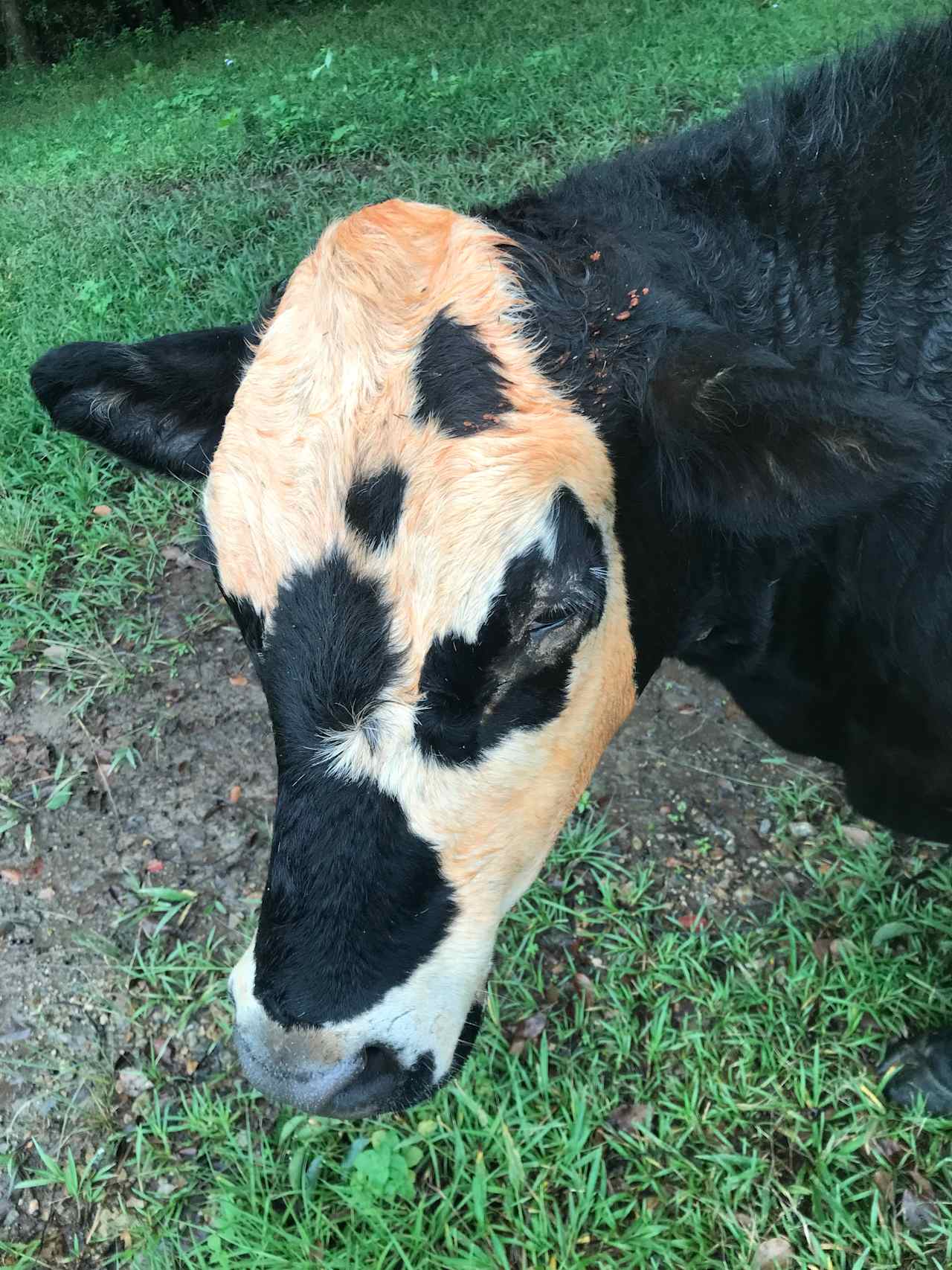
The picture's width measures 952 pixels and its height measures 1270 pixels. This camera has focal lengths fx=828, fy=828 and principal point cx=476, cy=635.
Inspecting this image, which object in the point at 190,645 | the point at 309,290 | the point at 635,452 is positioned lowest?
the point at 190,645

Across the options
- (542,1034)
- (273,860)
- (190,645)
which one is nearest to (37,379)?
(273,860)

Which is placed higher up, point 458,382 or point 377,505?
point 458,382

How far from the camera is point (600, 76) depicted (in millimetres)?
6949

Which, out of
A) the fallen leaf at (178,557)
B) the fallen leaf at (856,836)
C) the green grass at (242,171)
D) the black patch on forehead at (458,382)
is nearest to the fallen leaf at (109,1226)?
the green grass at (242,171)

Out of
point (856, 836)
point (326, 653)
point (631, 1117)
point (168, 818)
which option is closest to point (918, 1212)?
point (631, 1117)

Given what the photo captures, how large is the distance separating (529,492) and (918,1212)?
85.4 inches

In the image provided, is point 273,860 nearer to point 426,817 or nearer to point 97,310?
point 426,817

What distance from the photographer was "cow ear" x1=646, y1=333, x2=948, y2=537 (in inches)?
55.9

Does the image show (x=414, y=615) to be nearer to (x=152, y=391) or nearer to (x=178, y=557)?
(x=152, y=391)

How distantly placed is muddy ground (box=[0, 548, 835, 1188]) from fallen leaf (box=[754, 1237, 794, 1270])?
0.95 metres

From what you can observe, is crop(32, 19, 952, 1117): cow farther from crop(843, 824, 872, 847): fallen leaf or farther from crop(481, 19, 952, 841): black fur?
crop(843, 824, 872, 847): fallen leaf

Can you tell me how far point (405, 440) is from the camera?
1.56 meters

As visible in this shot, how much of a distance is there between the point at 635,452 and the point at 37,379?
156 centimetres

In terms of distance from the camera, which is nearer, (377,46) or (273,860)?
(273,860)
